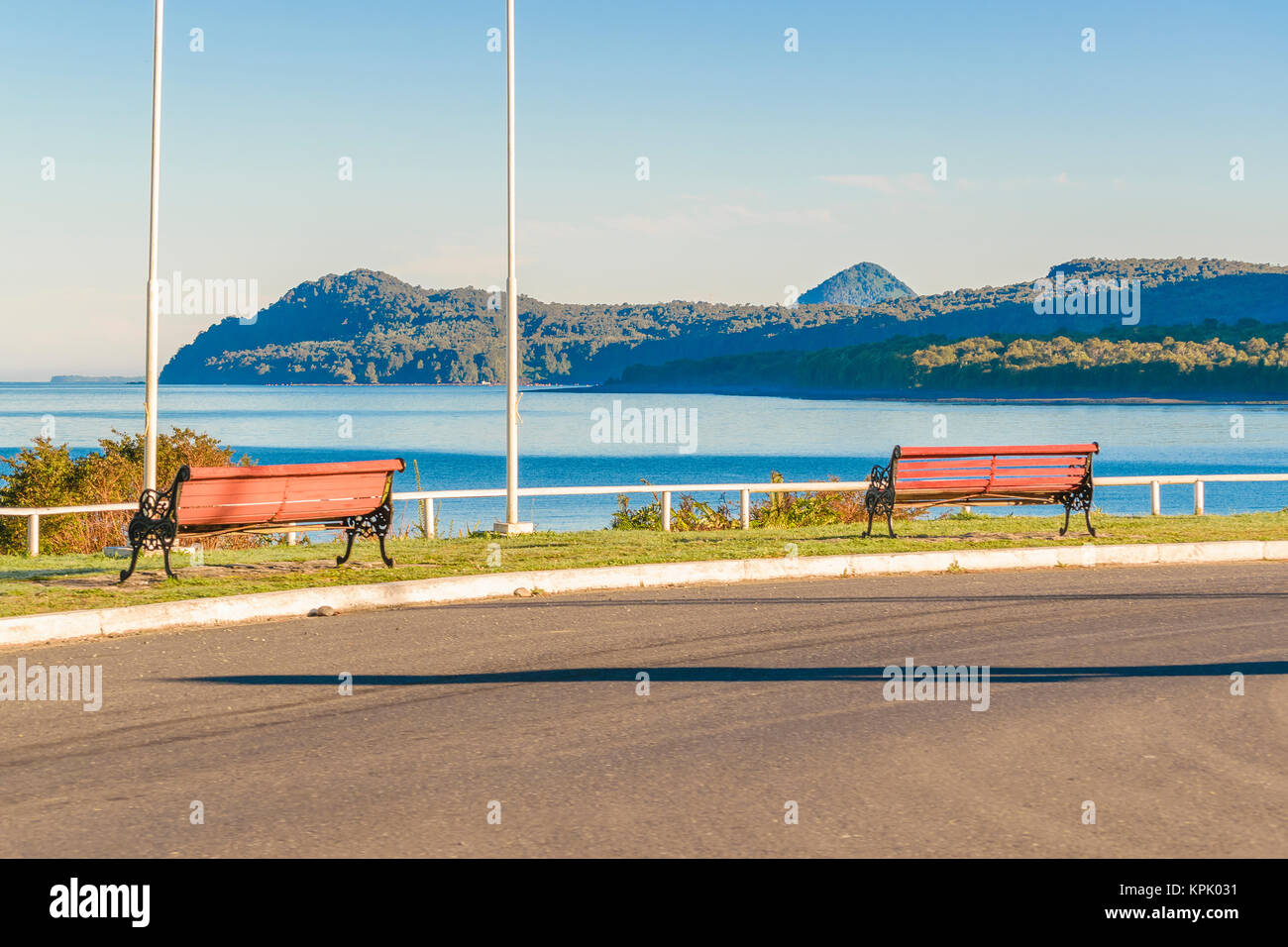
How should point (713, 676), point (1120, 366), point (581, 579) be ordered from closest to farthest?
point (713, 676) → point (581, 579) → point (1120, 366)

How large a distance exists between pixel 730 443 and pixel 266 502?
288ft

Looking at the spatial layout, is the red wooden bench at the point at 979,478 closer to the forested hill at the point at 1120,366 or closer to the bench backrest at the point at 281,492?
the bench backrest at the point at 281,492

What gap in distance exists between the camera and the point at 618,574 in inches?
484

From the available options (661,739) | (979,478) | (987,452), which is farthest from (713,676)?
(979,478)

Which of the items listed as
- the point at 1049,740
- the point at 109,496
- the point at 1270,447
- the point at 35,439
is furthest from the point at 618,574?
the point at 1270,447

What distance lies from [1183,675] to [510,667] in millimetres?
4183

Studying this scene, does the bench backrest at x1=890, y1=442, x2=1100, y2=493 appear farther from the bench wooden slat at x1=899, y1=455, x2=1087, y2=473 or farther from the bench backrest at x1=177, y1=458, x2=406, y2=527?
the bench backrest at x1=177, y1=458, x2=406, y2=527

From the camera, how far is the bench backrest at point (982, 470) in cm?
1535

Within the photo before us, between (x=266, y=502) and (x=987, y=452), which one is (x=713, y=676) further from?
(x=987, y=452)

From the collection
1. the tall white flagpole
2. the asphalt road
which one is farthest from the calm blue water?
the asphalt road

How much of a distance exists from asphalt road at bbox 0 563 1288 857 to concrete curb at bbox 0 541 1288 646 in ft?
1.09

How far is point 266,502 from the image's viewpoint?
12.0m

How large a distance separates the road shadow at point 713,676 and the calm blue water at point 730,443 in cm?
3090
